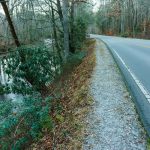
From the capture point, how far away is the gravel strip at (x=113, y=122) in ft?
17.5

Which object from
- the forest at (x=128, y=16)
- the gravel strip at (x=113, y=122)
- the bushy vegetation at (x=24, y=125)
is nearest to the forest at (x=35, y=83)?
the bushy vegetation at (x=24, y=125)

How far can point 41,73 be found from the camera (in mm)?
15109

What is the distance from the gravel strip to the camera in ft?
17.5

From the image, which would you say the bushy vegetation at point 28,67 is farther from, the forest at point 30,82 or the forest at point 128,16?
the forest at point 128,16

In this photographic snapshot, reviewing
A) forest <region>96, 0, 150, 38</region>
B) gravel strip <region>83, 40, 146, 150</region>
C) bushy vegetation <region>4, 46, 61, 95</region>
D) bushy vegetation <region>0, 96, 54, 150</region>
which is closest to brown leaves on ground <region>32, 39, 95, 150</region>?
gravel strip <region>83, 40, 146, 150</region>

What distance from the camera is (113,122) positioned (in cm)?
631

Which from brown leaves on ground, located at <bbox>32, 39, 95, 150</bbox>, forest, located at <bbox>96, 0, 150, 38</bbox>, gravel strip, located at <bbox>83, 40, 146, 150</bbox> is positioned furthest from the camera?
forest, located at <bbox>96, 0, 150, 38</bbox>

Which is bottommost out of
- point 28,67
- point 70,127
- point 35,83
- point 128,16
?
point 35,83

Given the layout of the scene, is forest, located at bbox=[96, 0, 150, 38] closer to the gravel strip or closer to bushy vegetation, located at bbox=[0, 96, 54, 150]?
the gravel strip

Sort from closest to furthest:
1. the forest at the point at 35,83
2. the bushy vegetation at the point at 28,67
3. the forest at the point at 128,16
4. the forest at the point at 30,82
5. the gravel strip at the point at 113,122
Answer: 1. the gravel strip at the point at 113,122
2. the forest at the point at 35,83
3. the forest at the point at 30,82
4. the bushy vegetation at the point at 28,67
5. the forest at the point at 128,16

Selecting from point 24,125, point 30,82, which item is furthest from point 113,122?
point 30,82

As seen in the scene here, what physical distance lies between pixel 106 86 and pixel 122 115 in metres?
2.94

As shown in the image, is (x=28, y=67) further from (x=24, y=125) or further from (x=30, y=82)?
(x=24, y=125)

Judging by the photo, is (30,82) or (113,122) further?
(30,82)
